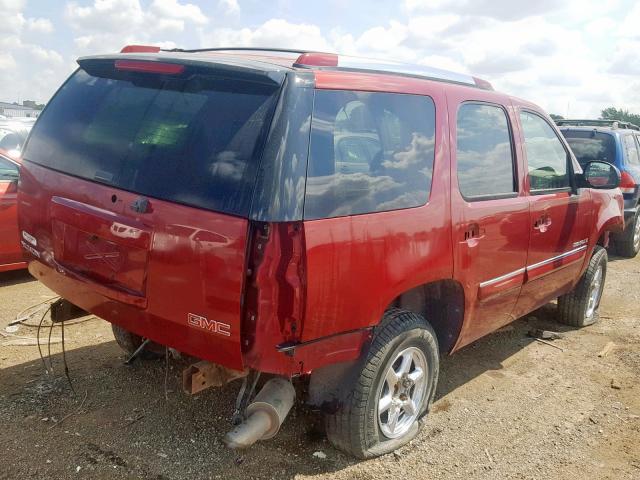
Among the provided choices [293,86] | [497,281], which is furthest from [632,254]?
[293,86]

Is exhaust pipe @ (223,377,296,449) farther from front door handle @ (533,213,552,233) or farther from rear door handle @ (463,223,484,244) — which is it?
front door handle @ (533,213,552,233)

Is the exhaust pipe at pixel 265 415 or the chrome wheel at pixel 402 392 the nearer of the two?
the exhaust pipe at pixel 265 415

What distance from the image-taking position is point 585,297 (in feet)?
18.1

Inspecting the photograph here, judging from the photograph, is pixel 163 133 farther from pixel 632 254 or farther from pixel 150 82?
pixel 632 254

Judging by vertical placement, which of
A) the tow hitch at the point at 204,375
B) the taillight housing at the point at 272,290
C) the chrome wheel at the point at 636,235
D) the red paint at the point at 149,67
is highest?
the red paint at the point at 149,67

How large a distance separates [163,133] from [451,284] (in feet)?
5.99

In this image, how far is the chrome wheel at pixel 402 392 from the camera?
3.15m

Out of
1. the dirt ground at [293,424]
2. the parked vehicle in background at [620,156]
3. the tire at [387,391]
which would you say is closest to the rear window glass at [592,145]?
the parked vehicle in background at [620,156]

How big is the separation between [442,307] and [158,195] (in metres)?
1.87

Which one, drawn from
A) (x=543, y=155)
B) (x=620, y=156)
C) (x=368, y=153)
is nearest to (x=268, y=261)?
(x=368, y=153)

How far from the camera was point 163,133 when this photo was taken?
2.68m

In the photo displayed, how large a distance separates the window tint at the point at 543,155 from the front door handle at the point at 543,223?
0.21m

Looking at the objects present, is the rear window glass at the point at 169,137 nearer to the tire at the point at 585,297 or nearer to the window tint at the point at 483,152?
the window tint at the point at 483,152

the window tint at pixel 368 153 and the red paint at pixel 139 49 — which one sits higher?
the red paint at pixel 139 49
